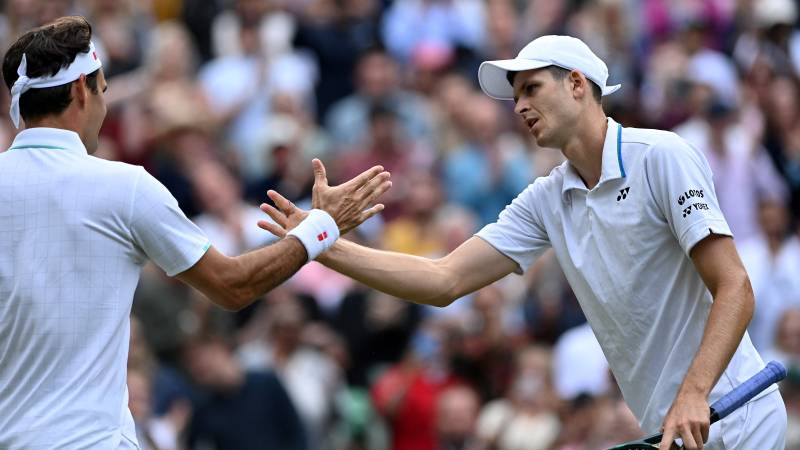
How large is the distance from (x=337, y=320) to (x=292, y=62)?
3106 mm

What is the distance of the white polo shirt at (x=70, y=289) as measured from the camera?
5.39 m

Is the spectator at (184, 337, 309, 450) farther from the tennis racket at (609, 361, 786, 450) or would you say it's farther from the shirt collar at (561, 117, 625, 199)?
the tennis racket at (609, 361, 786, 450)

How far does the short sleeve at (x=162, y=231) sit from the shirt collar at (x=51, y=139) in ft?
0.89

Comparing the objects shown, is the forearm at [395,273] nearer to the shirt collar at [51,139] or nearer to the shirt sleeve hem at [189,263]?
the shirt sleeve hem at [189,263]

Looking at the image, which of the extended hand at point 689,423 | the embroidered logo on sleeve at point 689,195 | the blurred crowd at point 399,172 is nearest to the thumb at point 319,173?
the embroidered logo on sleeve at point 689,195

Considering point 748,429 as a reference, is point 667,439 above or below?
below

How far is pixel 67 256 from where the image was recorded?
17.8ft

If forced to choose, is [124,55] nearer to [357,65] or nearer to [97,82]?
[357,65]

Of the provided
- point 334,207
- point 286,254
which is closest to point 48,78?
point 286,254

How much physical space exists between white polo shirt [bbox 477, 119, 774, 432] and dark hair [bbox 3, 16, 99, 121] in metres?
2.01

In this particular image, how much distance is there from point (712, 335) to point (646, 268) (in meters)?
0.46

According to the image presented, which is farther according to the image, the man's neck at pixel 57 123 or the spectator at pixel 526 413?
the spectator at pixel 526 413

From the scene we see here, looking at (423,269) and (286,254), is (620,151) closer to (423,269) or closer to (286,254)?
(423,269)

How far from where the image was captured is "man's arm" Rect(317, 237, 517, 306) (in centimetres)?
674
